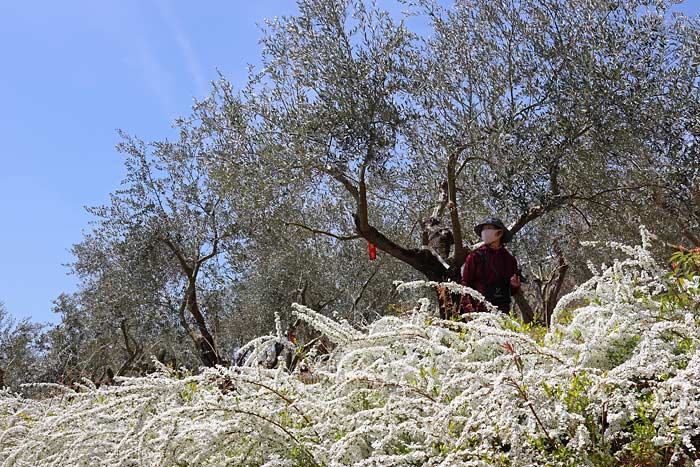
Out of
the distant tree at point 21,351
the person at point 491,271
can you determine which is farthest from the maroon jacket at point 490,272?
the distant tree at point 21,351

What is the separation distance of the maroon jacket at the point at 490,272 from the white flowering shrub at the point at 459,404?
156 inches

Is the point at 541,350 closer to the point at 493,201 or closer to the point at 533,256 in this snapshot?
the point at 493,201

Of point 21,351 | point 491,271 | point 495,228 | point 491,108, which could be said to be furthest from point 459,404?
point 21,351

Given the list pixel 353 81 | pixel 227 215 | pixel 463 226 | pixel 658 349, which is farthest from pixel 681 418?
pixel 227 215

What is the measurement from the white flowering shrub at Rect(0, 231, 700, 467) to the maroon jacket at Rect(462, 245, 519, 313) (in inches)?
156

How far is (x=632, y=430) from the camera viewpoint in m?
2.46

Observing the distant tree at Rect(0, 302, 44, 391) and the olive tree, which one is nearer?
the olive tree

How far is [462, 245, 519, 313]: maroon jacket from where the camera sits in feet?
25.6

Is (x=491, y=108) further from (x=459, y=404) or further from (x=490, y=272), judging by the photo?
(x=459, y=404)

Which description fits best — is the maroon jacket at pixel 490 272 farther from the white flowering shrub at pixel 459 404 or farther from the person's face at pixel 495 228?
the white flowering shrub at pixel 459 404

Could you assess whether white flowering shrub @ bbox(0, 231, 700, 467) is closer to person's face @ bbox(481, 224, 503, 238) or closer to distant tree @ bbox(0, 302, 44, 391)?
person's face @ bbox(481, 224, 503, 238)

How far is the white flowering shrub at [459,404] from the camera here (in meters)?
2.31

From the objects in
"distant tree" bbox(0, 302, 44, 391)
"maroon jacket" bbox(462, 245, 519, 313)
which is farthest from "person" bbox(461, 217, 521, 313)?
"distant tree" bbox(0, 302, 44, 391)

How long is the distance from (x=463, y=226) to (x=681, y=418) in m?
14.0
